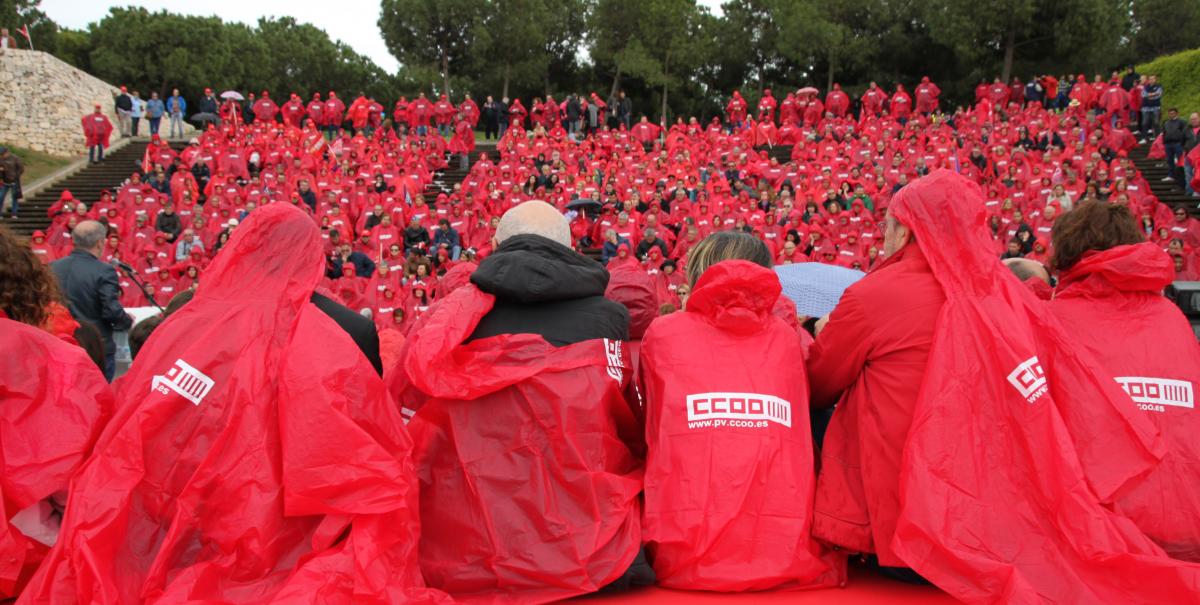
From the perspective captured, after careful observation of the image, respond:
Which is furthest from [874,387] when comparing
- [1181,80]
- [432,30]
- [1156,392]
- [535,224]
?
[432,30]

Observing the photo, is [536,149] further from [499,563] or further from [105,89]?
[499,563]

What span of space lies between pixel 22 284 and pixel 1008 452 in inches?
113

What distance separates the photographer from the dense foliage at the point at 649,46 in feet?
114

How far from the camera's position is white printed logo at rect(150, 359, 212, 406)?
97.0 inches

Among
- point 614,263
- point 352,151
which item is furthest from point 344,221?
point 352,151

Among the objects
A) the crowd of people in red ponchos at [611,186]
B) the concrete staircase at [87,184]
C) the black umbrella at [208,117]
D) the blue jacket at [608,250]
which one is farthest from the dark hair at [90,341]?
the black umbrella at [208,117]

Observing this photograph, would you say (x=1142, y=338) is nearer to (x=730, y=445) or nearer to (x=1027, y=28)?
(x=730, y=445)

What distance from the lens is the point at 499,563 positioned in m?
2.48

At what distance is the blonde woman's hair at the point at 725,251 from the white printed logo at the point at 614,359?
1.17ft

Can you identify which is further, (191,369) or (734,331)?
(734,331)

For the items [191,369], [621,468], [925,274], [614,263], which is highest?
[925,274]

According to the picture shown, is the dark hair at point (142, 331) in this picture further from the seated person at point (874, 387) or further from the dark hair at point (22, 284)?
the seated person at point (874, 387)

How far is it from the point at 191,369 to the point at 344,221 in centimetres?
1381

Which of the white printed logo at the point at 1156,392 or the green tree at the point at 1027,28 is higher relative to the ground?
the green tree at the point at 1027,28
